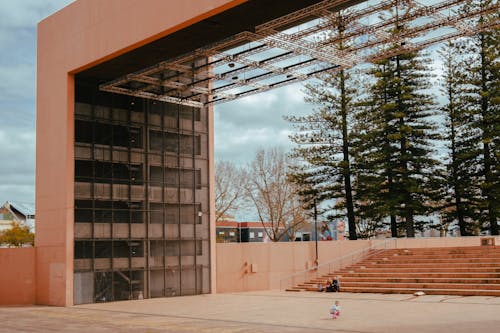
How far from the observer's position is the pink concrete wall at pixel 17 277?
73.3ft

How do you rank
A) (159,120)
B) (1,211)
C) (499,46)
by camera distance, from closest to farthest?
1. (159,120)
2. (499,46)
3. (1,211)

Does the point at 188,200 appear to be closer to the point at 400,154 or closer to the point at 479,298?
the point at 479,298

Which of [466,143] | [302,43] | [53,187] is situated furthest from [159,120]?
[466,143]

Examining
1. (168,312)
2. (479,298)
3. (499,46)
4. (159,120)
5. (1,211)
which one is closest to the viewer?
(168,312)

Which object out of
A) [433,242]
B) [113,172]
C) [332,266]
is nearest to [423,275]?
[332,266]

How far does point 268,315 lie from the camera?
17.2 m

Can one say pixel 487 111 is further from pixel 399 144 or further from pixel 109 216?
pixel 109 216

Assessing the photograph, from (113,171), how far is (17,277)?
505 centimetres

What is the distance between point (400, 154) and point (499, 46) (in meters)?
8.89

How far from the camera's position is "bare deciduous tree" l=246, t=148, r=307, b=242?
47.5 meters

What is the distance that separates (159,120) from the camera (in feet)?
83.1

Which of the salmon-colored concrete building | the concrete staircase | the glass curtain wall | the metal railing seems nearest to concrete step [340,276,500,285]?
the concrete staircase

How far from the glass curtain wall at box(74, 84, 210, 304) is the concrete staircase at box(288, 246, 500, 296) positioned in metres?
5.61

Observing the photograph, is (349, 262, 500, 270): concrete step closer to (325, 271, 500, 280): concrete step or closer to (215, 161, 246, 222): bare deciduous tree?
(325, 271, 500, 280): concrete step
